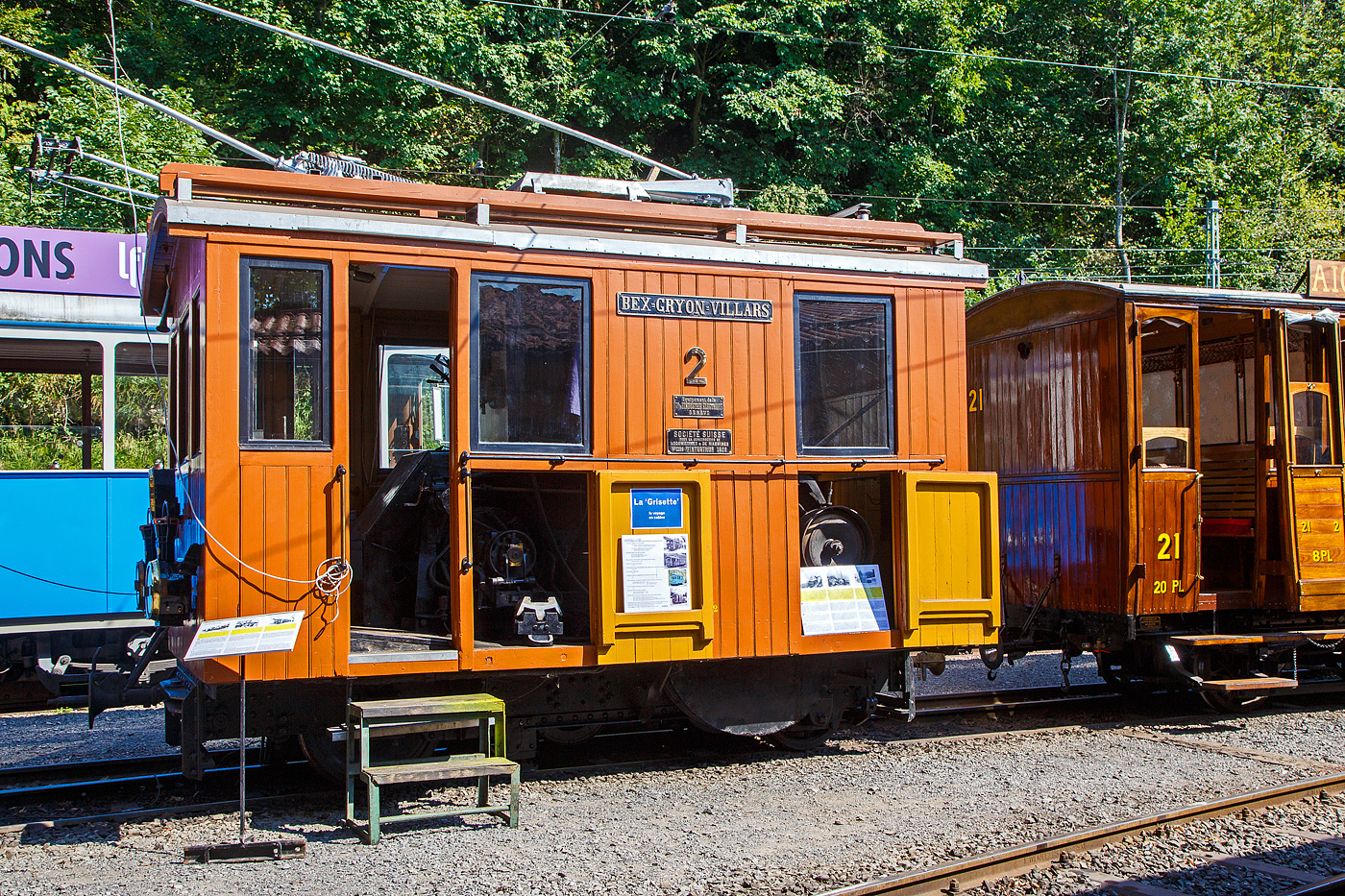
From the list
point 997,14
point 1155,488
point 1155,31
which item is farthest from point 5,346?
point 1155,31

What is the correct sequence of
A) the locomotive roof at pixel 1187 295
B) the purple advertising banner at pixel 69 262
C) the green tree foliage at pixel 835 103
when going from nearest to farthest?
the locomotive roof at pixel 1187 295 < the purple advertising banner at pixel 69 262 < the green tree foliage at pixel 835 103

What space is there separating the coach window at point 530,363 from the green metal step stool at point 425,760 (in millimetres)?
1420

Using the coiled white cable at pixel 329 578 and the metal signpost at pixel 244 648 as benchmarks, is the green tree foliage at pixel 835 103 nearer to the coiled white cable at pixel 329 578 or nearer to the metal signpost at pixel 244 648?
the coiled white cable at pixel 329 578

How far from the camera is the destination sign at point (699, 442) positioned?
6.48 meters

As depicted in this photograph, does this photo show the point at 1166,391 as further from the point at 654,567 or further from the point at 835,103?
the point at 835,103

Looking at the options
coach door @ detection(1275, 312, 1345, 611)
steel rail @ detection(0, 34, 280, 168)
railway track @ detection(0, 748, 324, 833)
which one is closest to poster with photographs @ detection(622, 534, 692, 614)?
railway track @ detection(0, 748, 324, 833)

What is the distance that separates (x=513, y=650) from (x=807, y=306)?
8.95ft

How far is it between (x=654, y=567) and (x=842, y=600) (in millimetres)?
1328

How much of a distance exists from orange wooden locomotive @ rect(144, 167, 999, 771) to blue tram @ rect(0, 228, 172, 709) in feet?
7.63

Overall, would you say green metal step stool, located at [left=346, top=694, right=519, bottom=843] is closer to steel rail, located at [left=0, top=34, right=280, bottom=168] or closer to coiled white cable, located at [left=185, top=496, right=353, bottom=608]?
coiled white cable, located at [left=185, top=496, right=353, bottom=608]

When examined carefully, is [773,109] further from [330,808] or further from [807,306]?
[330,808]

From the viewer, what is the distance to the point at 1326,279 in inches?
360

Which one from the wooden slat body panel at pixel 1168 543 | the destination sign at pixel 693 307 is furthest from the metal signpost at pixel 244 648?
the wooden slat body panel at pixel 1168 543

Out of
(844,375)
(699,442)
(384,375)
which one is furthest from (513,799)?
(384,375)
